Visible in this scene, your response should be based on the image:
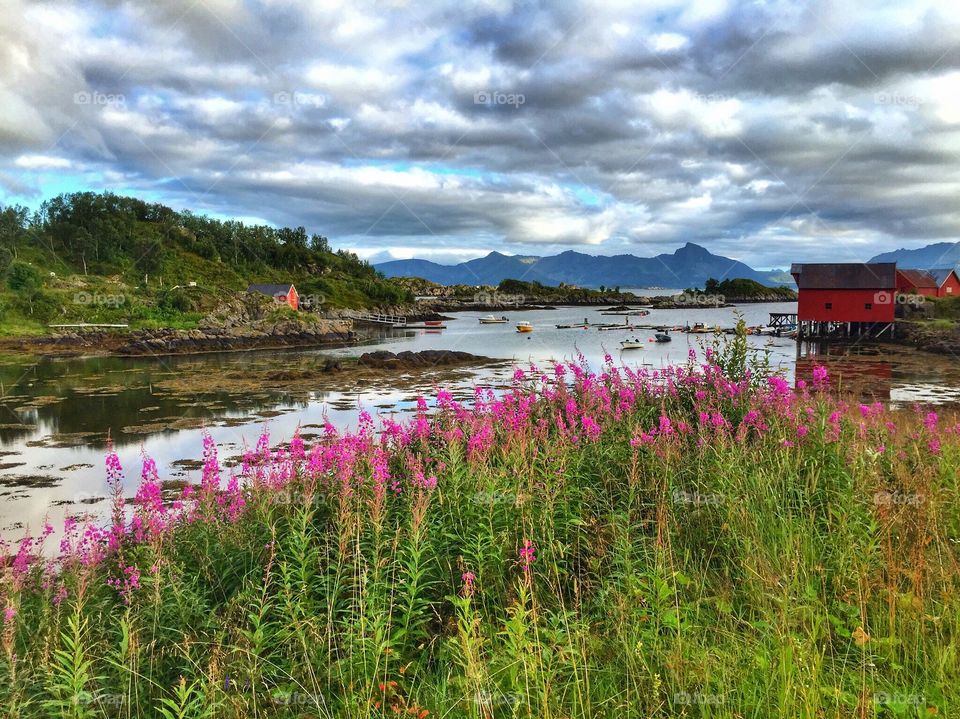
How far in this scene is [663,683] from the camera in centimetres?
337

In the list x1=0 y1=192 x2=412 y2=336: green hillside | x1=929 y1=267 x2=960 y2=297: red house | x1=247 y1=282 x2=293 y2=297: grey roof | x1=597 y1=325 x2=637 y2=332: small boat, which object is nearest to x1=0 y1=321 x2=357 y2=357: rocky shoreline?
x1=0 y1=192 x2=412 y2=336: green hillside

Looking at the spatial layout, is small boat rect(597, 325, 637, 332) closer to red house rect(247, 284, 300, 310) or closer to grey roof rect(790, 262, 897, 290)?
grey roof rect(790, 262, 897, 290)

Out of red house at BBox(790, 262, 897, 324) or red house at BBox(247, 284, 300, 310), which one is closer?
red house at BBox(790, 262, 897, 324)

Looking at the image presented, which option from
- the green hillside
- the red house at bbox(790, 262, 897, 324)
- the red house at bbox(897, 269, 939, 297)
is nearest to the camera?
the red house at bbox(790, 262, 897, 324)

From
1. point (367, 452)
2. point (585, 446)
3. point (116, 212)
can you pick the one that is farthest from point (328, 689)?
point (116, 212)

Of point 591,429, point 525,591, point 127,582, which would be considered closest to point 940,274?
point 591,429

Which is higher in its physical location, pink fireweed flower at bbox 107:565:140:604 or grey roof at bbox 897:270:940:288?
grey roof at bbox 897:270:940:288

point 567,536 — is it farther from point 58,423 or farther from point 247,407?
point 58,423

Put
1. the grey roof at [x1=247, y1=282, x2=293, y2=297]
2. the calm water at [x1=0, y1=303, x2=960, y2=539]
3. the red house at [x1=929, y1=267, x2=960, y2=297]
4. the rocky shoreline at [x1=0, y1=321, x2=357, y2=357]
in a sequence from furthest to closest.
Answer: the grey roof at [x1=247, y1=282, x2=293, y2=297], the red house at [x1=929, y1=267, x2=960, y2=297], the rocky shoreline at [x1=0, y1=321, x2=357, y2=357], the calm water at [x1=0, y1=303, x2=960, y2=539]

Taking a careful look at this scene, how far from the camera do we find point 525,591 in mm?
3996

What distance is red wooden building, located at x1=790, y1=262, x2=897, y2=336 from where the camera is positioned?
60.3 metres

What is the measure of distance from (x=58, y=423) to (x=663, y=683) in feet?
94.5

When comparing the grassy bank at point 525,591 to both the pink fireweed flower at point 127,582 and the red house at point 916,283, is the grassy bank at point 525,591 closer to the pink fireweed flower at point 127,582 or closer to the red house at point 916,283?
the pink fireweed flower at point 127,582

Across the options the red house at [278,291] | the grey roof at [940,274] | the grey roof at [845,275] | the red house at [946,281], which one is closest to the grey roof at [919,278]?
the grey roof at [940,274]
